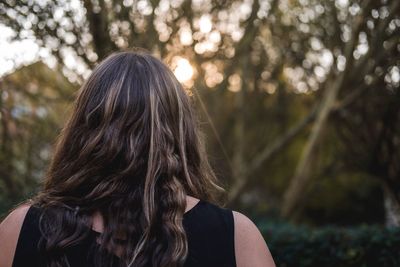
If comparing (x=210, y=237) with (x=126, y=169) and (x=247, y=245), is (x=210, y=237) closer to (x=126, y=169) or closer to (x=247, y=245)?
(x=247, y=245)

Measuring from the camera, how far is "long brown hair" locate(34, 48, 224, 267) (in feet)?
5.74

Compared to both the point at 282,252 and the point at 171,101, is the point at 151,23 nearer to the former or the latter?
the point at 282,252

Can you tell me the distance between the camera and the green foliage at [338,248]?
420cm

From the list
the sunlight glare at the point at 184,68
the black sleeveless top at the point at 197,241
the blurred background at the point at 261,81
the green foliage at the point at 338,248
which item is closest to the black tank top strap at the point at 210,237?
the black sleeveless top at the point at 197,241

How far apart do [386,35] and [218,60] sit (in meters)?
2.26

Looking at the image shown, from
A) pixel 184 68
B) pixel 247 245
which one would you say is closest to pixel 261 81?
pixel 184 68

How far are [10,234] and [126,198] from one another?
371 millimetres

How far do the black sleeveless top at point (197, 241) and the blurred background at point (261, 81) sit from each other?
6.02 ft

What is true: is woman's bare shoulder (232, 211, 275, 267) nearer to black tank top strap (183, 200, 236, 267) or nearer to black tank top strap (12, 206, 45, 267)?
black tank top strap (183, 200, 236, 267)

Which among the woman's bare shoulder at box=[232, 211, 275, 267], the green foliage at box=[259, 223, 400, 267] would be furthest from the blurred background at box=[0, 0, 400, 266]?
the woman's bare shoulder at box=[232, 211, 275, 267]

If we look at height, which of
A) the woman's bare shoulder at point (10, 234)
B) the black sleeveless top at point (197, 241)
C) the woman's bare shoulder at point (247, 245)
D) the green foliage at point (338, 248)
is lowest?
the green foliage at point (338, 248)

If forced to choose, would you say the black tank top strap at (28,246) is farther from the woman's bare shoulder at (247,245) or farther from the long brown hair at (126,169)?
the woman's bare shoulder at (247,245)

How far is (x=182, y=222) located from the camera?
1.80 metres

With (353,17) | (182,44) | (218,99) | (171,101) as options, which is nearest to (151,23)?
(182,44)
